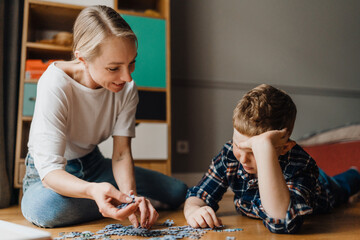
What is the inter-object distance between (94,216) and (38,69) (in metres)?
1.27

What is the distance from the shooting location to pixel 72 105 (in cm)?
135

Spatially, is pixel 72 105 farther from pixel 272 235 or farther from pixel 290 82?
pixel 290 82

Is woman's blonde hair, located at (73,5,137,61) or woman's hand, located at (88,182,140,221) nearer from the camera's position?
woman's hand, located at (88,182,140,221)

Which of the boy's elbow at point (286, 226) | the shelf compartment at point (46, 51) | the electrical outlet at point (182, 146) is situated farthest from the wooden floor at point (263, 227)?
the electrical outlet at point (182, 146)

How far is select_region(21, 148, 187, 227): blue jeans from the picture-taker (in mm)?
1270

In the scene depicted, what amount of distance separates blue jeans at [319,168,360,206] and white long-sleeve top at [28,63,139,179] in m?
0.98

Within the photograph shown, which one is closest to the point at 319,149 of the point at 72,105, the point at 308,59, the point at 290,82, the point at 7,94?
the point at 290,82

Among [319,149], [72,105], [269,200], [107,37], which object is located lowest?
[319,149]

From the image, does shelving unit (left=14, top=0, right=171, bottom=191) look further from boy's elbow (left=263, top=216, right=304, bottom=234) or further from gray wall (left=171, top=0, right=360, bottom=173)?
boy's elbow (left=263, top=216, right=304, bottom=234)

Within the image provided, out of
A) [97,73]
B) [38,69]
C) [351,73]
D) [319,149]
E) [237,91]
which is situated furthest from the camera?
[351,73]

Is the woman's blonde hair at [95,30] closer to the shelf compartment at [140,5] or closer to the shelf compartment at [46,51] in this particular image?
the shelf compartment at [46,51]

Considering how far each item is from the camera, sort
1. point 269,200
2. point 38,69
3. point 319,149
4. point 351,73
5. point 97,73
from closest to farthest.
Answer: point 269,200
point 97,73
point 38,69
point 319,149
point 351,73

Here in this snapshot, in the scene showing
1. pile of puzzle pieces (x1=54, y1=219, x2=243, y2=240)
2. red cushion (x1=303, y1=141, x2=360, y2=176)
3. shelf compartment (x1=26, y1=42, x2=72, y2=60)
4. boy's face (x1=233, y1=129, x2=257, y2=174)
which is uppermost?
shelf compartment (x1=26, y1=42, x2=72, y2=60)

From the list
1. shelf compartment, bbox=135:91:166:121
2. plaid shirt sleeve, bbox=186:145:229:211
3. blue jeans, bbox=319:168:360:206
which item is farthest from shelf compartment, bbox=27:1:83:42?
blue jeans, bbox=319:168:360:206
